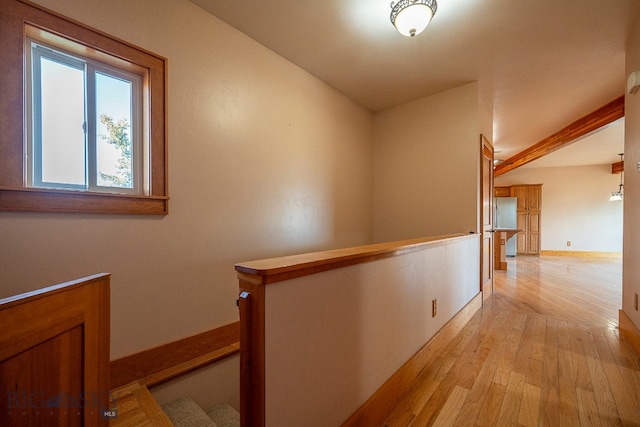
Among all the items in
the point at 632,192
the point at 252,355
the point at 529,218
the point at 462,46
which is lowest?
the point at 252,355

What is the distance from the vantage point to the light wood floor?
4.47 ft

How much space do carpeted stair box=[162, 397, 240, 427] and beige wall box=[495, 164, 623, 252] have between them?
9.37 metres

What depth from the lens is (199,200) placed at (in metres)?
1.87

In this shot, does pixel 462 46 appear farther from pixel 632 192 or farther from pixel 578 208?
pixel 578 208

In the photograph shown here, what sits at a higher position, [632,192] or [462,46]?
[462,46]

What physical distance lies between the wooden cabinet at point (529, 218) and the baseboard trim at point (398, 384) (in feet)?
24.0

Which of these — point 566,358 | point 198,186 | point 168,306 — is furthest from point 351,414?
point 566,358

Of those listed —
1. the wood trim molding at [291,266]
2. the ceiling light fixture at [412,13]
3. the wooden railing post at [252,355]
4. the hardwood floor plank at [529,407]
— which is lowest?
the hardwood floor plank at [529,407]

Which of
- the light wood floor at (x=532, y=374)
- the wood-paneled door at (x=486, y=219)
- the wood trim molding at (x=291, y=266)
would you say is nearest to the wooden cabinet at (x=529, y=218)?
the light wood floor at (x=532, y=374)

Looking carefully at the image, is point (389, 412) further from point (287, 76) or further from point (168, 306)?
point (287, 76)

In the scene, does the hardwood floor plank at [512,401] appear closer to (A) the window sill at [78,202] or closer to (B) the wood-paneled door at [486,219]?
(B) the wood-paneled door at [486,219]

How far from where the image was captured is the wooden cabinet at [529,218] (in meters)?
7.69

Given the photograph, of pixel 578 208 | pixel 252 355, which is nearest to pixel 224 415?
pixel 252 355

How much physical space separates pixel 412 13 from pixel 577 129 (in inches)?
158
